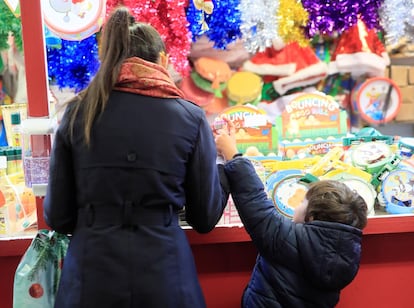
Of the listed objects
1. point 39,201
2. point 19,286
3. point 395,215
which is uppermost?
point 39,201

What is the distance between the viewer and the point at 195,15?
8.60ft

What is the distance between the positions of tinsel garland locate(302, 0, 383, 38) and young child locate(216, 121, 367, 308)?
1.49 m

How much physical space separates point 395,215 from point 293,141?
0.59 m

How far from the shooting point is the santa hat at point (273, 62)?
3137 millimetres

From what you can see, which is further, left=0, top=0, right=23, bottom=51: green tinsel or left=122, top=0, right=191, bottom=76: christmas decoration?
left=0, top=0, right=23, bottom=51: green tinsel

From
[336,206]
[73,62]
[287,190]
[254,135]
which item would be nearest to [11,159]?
[73,62]

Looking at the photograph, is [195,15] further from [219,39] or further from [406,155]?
[406,155]

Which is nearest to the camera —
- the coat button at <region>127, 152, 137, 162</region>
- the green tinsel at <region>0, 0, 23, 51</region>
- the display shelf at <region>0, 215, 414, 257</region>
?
the coat button at <region>127, 152, 137, 162</region>

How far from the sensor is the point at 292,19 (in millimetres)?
2863

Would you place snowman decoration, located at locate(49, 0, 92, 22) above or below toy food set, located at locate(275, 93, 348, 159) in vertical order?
above

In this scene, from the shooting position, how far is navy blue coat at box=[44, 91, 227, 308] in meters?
1.37

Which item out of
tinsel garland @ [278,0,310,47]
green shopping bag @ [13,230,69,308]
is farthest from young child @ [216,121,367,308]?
tinsel garland @ [278,0,310,47]

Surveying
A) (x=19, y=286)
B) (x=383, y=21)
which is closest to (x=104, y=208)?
(x=19, y=286)

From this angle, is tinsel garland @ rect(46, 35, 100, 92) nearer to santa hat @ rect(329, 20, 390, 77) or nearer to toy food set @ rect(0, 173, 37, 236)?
toy food set @ rect(0, 173, 37, 236)
